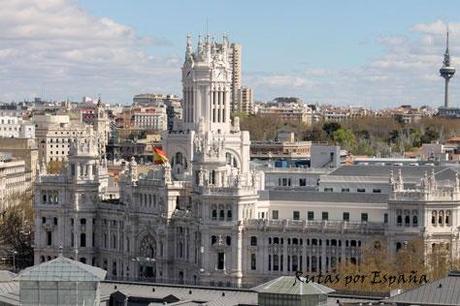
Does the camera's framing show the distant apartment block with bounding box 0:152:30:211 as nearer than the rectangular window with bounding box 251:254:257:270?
No

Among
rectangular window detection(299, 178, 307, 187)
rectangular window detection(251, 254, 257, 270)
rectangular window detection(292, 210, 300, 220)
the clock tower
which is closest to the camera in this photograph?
rectangular window detection(251, 254, 257, 270)

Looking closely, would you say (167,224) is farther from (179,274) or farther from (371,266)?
(371,266)

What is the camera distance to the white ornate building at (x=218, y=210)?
115 metres

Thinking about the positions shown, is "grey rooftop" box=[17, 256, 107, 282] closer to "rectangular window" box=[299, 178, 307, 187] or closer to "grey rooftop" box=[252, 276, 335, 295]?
"grey rooftop" box=[252, 276, 335, 295]

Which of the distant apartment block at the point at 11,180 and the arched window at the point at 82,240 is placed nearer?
the arched window at the point at 82,240

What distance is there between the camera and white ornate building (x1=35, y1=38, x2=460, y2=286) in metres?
115

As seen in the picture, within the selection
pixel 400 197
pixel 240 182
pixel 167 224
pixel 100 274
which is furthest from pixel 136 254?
pixel 100 274

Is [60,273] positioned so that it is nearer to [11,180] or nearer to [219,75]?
[219,75]

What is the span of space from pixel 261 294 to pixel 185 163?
6361 cm

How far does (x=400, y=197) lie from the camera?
371ft

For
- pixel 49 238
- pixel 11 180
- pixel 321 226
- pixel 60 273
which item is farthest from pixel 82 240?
pixel 60 273

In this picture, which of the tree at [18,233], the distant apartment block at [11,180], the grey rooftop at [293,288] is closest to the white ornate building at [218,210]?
the tree at [18,233]

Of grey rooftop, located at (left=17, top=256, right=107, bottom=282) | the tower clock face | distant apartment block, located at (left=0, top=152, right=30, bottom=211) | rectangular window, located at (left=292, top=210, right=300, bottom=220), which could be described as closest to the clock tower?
the tower clock face

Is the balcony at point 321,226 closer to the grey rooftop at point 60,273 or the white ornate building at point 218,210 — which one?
the white ornate building at point 218,210
